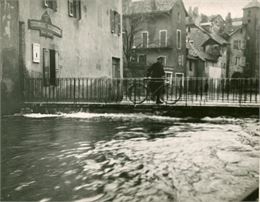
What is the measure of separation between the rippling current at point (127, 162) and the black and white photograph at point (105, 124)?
11 millimetres

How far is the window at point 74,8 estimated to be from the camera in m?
13.1

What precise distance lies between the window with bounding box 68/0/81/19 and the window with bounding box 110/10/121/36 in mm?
3367

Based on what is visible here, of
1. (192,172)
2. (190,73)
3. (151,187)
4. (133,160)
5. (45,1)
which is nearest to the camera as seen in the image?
(151,187)

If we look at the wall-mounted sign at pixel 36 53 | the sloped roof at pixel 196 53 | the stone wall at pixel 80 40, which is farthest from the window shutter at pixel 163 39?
the wall-mounted sign at pixel 36 53

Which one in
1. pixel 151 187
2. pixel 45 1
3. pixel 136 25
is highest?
pixel 136 25

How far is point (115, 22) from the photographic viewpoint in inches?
689

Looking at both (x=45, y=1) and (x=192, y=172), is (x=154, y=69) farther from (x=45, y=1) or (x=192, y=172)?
(x=192, y=172)

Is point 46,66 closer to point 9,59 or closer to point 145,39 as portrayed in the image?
point 9,59

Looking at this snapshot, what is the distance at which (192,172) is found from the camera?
4.13m

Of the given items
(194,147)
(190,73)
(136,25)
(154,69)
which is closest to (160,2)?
(136,25)

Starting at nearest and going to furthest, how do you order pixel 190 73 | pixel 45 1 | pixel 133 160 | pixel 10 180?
pixel 10 180, pixel 133 160, pixel 45 1, pixel 190 73

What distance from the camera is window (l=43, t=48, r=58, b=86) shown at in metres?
11.5

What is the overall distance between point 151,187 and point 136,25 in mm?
24267

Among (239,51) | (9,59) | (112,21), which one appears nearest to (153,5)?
Result: (239,51)
